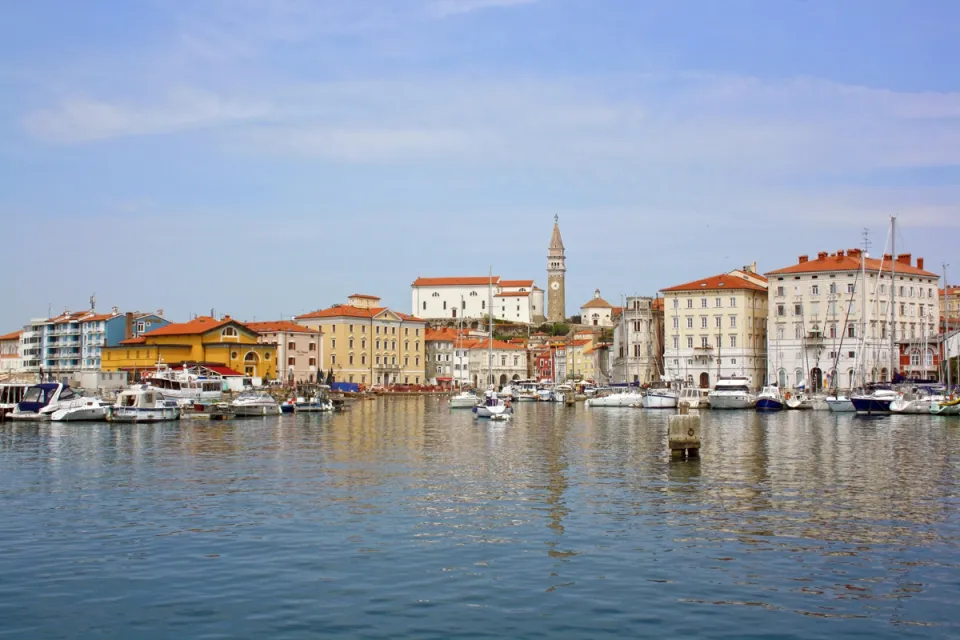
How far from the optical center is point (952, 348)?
309ft

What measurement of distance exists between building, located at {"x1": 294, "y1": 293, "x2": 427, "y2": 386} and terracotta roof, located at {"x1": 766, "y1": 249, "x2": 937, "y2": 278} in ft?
176

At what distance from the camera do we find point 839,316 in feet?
304

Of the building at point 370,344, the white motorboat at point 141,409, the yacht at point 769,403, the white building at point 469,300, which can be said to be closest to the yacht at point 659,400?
the yacht at point 769,403

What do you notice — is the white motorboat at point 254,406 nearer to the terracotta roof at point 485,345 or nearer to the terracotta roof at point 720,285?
the terracotta roof at point 720,285

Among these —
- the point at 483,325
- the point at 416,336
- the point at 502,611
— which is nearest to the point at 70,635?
the point at 502,611

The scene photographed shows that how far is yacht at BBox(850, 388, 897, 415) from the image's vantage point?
63219 millimetres

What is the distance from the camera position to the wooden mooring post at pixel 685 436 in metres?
30.4

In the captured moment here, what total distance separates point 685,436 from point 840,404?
40.1 meters

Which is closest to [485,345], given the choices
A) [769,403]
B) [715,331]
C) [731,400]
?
[715,331]

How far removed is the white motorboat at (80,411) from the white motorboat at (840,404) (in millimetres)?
45491

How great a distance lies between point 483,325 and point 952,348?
89.7 m

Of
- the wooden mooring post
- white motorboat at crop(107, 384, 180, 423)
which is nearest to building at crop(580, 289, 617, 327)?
white motorboat at crop(107, 384, 180, 423)

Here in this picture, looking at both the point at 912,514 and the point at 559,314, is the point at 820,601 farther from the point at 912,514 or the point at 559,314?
the point at 559,314

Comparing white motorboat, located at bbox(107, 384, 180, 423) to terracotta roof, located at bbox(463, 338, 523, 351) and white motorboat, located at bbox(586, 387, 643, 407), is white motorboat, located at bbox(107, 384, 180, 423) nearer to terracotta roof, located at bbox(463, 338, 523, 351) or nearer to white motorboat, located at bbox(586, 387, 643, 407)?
white motorboat, located at bbox(586, 387, 643, 407)
